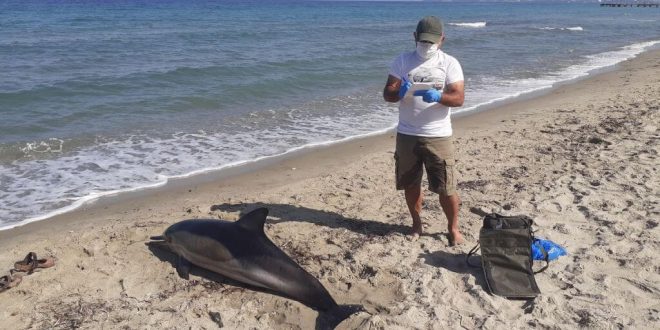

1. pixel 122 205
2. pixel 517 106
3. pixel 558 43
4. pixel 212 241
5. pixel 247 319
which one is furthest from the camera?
pixel 558 43

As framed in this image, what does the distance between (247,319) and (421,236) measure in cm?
195

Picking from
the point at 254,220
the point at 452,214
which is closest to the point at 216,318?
the point at 254,220

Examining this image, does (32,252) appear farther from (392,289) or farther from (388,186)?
(388,186)

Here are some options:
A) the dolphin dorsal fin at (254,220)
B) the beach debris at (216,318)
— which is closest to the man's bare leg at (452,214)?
the dolphin dorsal fin at (254,220)

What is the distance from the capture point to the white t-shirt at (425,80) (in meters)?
4.45

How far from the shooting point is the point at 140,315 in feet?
13.0

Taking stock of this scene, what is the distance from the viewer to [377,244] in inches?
198

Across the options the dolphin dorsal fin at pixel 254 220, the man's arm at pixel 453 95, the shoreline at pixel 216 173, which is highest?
the man's arm at pixel 453 95

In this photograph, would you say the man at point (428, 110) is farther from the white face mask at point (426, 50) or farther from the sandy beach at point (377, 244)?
the sandy beach at point (377, 244)

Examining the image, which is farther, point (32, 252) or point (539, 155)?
point (539, 155)

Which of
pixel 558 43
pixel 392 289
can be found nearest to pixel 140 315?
pixel 392 289

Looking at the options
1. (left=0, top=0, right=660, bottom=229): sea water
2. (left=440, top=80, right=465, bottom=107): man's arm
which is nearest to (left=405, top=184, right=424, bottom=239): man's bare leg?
(left=440, top=80, right=465, bottom=107): man's arm

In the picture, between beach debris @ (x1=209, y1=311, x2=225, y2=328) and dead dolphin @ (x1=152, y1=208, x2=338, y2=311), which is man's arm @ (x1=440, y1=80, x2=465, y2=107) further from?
beach debris @ (x1=209, y1=311, x2=225, y2=328)

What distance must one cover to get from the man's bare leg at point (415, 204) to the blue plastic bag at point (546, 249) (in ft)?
3.45
